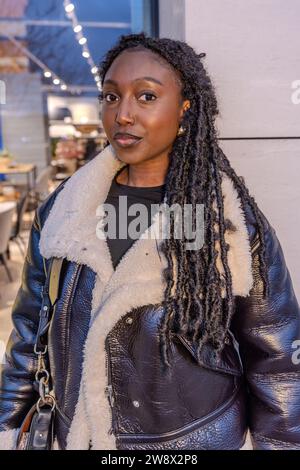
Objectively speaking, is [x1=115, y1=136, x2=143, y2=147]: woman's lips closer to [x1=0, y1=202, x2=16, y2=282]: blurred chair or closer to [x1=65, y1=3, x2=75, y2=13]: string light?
[x1=0, y1=202, x2=16, y2=282]: blurred chair

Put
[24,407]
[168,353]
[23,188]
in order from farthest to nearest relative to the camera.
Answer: [23,188], [24,407], [168,353]

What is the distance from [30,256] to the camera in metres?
1.12

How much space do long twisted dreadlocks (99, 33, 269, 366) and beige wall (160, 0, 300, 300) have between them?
234mm

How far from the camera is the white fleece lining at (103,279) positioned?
3.01 feet

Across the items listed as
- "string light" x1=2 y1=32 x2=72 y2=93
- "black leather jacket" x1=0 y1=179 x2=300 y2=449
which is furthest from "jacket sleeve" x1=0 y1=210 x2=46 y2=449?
"string light" x1=2 y1=32 x2=72 y2=93

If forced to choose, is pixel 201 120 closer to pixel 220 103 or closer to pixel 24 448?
pixel 220 103

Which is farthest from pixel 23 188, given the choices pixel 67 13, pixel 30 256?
pixel 30 256

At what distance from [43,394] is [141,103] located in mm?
707

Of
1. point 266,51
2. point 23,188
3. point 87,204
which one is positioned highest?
point 23,188

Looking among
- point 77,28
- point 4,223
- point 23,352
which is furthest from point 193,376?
point 77,28

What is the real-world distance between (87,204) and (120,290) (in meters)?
0.26

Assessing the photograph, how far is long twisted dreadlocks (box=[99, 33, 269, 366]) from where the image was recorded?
0.92 meters

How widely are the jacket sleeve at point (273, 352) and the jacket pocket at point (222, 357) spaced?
3cm

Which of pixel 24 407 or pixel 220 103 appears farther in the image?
pixel 220 103
